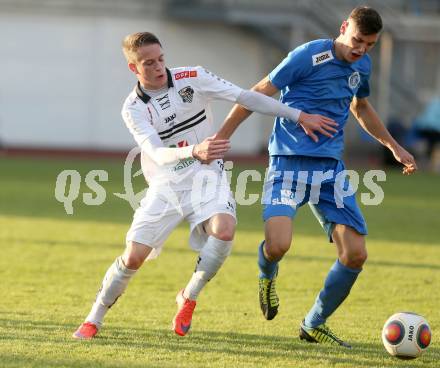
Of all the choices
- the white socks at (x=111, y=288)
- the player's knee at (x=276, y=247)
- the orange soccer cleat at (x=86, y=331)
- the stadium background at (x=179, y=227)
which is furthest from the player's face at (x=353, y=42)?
the orange soccer cleat at (x=86, y=331)

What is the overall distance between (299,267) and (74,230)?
3.66m

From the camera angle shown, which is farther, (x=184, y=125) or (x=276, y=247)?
(x=184, y=125)

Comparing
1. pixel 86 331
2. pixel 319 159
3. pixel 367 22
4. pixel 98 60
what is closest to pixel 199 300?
pixel 86 331

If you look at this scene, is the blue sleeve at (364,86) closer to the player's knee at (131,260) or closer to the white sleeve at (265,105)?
the white sleeve at (265,105)

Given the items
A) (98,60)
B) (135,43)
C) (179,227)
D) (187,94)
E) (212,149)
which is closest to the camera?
(212,149)

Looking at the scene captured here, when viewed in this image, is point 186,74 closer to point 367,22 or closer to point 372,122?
point 367,22

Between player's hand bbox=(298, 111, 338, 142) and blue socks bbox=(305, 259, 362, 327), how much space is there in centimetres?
83

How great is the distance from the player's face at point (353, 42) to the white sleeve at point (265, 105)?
0.53 meters

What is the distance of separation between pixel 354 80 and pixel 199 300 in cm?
233

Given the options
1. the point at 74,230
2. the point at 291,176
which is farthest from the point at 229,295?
the point at 74,230

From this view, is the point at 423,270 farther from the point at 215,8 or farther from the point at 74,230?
the point at 215,8

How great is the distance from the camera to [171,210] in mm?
6535

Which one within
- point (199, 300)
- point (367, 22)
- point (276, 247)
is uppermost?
point (367, 22)

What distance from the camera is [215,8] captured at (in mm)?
28969
